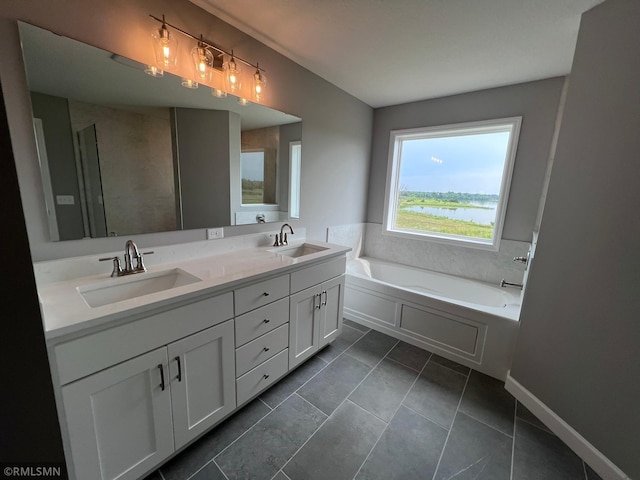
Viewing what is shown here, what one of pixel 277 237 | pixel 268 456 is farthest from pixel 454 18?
pixel 268 456

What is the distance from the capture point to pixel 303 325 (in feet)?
6.09

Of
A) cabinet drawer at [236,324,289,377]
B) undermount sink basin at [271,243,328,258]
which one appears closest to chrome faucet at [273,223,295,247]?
undermount sink basin at [271,243,328,258]

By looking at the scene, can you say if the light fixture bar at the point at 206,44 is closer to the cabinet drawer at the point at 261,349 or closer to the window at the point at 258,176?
the window at the point at 258,176

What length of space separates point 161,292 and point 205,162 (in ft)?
3.13

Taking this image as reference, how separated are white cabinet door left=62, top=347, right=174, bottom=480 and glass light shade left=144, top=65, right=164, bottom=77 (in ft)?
4.73

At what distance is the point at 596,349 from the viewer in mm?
1360

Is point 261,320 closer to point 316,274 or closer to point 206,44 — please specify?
point 316,274

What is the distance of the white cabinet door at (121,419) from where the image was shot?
0.92m

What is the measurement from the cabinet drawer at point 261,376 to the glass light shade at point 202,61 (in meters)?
1.83

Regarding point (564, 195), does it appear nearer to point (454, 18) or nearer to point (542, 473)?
point (454, 18)

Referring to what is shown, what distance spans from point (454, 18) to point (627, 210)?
4.66 feet

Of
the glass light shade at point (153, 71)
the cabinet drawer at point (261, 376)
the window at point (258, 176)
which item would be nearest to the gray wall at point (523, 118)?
the window at point (258, 176)

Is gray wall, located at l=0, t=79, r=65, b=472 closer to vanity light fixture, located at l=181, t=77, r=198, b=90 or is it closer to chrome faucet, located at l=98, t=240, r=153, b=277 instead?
chrome faucet, located at l=98, t=240, r=153, b=277

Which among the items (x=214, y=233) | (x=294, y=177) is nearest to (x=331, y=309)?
(x=214, y=233)
